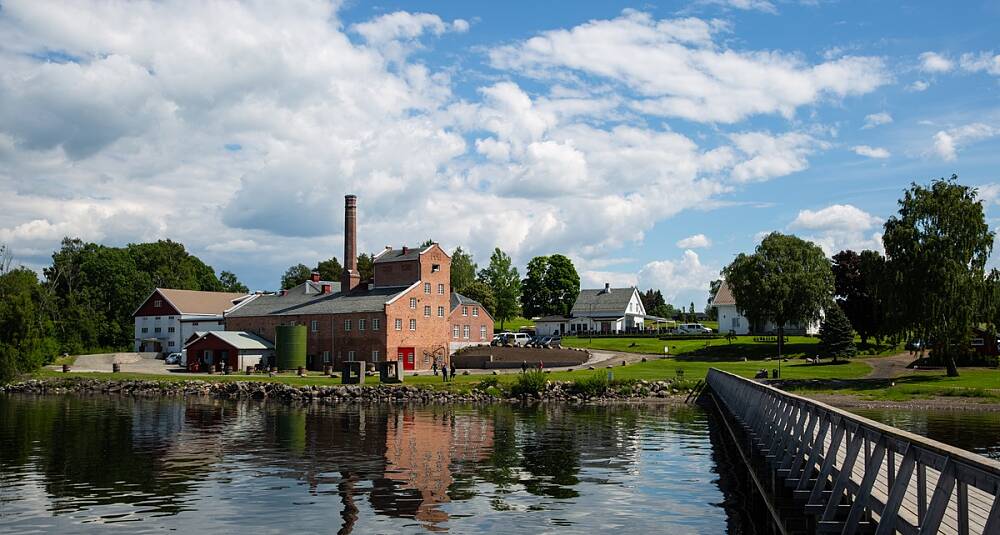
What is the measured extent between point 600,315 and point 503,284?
1796 cm

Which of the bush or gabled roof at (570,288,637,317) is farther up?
gabled roof at (570,288,637,317)

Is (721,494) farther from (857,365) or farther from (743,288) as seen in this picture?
(743,288)

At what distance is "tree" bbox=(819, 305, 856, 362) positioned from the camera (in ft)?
259

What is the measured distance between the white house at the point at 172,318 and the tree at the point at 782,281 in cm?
6219

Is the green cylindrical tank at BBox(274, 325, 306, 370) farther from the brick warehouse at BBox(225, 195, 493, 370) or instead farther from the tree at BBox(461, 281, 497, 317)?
the tree at BBox(461, 281, 497, 317)

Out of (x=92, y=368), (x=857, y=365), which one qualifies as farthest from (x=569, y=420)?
(x=92, y=368)

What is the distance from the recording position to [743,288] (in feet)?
301

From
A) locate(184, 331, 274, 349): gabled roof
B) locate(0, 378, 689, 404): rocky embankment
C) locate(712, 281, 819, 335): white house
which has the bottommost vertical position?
locate(0, 378, 689, 404): rocky embankment

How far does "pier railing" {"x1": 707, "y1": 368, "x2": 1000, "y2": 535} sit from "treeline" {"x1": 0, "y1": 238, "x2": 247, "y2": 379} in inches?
3311

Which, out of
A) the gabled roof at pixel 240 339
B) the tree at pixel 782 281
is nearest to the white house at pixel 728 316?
the tree at pixel 782 281

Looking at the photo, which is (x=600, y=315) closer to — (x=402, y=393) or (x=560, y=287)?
(x=560, y=287)

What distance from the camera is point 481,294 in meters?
132

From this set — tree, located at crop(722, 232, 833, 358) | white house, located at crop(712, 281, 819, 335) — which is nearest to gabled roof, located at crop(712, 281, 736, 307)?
white house, located at crop(712, 281, 819, 335)

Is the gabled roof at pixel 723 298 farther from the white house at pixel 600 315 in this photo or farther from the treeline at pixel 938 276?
the treeline at pixel 938 276
